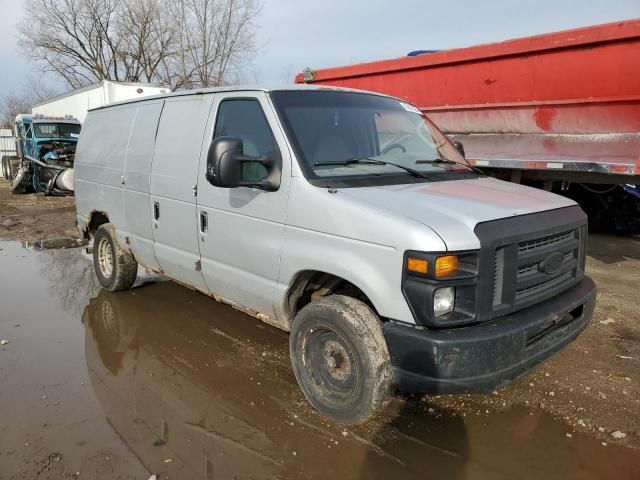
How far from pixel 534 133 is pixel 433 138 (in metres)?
3.62

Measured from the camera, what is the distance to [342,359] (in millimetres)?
3139

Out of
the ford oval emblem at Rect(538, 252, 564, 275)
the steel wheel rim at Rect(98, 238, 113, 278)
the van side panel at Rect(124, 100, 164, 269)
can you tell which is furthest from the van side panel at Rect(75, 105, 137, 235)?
the ford oval emblem at Rect(538, 252, 564, 275)

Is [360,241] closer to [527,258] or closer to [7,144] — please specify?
[527,258]

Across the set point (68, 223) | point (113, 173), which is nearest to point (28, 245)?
point (68, 223)

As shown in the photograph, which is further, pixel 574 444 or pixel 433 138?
pixel 433 138

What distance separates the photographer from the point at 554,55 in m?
6.76

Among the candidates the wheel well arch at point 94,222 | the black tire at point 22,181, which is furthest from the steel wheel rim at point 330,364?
the black tire at point 22,181

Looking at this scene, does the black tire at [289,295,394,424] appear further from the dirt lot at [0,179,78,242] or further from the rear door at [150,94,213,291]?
the dirt lot at [0,179,78,242]

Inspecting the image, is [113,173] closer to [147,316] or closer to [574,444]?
[147,316]

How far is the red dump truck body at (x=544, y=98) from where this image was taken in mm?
6102

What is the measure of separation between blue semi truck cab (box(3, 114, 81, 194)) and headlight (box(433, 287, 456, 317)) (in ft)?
47.5

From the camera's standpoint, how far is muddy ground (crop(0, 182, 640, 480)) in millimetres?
2881

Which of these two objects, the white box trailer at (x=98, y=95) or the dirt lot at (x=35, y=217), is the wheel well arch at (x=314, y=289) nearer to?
the dirt lot at (x=35, y=217)

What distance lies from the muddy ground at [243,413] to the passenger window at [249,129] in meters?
1.59
